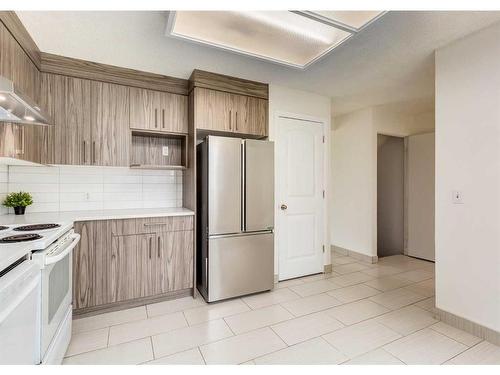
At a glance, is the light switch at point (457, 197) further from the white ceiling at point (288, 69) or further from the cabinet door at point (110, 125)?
the cabinet door at point (110, 125)

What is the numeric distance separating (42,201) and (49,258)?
153 cm

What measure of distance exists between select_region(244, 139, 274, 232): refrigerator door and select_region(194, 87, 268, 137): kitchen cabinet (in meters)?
0.30

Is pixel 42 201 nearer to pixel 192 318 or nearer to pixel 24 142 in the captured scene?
pixel 24 142

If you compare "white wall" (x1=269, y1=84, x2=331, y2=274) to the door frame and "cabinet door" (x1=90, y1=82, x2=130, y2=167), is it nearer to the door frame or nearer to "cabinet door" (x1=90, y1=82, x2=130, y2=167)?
the door frame

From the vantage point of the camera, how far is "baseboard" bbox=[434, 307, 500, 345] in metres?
1.84

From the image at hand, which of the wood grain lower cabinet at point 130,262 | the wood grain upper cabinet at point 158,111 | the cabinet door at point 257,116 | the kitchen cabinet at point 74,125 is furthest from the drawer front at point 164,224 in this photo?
the cabinet door at point 257,116

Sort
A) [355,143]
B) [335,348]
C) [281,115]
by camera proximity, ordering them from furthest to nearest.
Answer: [355,143] < [281,115] < [335,348]

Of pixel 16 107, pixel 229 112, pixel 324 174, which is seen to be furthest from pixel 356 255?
pixel 16 107

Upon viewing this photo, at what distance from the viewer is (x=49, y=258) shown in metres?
1.36

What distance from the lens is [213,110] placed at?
8.71 feet

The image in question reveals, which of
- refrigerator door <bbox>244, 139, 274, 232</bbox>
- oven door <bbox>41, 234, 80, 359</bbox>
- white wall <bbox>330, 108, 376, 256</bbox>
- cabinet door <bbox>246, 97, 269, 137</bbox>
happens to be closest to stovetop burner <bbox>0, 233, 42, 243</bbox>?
oven door <bbox>41, 234, 80, 359</bbox>

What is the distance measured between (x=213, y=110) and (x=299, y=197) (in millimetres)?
1490

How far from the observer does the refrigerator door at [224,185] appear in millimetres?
2469

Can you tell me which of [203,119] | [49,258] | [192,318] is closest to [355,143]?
[203,119]
